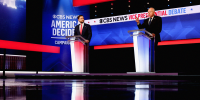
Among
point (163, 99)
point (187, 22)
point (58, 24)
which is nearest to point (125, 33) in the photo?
point (187, 22)

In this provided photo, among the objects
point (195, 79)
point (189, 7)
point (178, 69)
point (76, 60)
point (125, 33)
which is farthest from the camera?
point (125, 33)

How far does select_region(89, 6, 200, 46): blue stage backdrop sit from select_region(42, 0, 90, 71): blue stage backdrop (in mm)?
877

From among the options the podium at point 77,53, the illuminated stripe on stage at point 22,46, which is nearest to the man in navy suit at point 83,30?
the podium at point 77,53

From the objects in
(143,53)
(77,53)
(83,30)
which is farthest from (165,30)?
(77,53)

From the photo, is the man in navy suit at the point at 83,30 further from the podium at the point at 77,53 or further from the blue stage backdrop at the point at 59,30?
the blue stage backdrop at the point at 59,30

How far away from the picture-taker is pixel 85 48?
401cm

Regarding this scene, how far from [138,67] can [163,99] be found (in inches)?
Answer: 107

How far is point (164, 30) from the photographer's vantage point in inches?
229

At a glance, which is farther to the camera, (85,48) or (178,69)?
(178,69)

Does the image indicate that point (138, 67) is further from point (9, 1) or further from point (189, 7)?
point (9, 1)

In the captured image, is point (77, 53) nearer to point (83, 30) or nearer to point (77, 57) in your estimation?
point (77, 57)

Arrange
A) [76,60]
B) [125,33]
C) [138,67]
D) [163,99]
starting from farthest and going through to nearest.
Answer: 1. [125,33]
2. [76,60]
3. [138,67]
4. [163,99]

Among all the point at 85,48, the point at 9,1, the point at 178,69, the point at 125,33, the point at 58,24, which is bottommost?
the point at 178,69

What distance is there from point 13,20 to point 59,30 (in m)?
1.76
